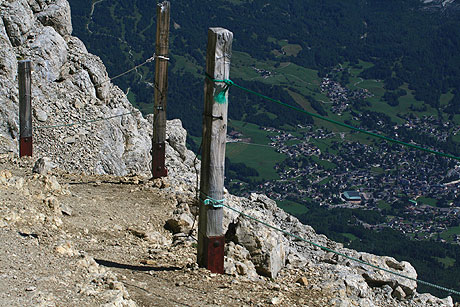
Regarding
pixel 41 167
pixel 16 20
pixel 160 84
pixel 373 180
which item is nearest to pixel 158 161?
pixel 160 84

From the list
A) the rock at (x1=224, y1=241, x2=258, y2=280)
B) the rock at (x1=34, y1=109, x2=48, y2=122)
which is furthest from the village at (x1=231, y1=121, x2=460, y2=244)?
the rock at (x1=224, y1=241, x2=258, y2=280)

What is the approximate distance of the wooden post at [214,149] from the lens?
331 inches

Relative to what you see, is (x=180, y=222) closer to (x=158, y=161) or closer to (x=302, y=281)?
(x=302, y=281)

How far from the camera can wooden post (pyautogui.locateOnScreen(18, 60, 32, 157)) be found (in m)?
14.4

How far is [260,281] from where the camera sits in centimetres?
910

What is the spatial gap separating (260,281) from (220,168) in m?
1.85

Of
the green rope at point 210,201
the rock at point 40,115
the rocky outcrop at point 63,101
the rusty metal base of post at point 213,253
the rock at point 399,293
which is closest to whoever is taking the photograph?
the green rope at point 210,201

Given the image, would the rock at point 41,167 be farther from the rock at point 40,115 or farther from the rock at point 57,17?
the rock at point 57,17

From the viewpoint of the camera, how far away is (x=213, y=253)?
8.77 metres

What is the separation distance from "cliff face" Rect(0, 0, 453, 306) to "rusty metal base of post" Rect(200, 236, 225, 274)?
0.26 metres

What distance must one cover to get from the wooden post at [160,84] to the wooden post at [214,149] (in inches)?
188

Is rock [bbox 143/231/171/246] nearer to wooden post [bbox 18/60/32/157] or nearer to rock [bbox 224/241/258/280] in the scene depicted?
rock [bbox 224/241/258/280]

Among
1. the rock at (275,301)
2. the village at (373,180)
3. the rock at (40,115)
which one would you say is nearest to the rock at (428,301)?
the rock at (275,301)

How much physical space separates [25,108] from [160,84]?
364 centimetres
